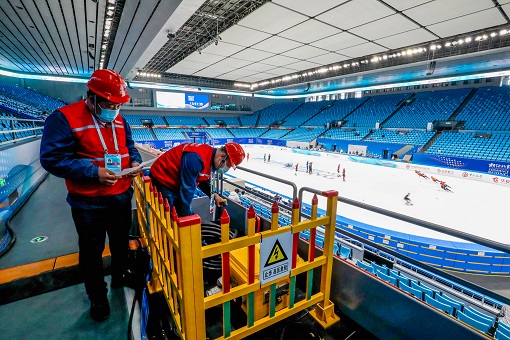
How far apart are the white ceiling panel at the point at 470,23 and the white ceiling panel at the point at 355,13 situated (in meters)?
2.35

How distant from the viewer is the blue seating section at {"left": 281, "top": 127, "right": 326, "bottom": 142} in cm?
2762

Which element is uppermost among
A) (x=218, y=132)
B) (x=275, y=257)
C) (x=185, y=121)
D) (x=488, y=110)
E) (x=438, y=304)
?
(x=488, y=110)

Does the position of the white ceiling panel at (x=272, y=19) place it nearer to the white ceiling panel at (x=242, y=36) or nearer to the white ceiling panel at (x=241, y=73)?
the white ceiling panel at (x=242, y=36)

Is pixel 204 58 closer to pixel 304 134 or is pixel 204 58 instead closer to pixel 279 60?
pixel 279 60

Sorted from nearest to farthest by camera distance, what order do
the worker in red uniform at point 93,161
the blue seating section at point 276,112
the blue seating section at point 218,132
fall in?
the worker in red uniform at point 93,161
the blue seating section at point 218,132
the blue seating section at point 276,112

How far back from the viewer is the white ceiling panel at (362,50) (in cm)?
992

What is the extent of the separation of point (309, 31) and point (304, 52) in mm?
2742

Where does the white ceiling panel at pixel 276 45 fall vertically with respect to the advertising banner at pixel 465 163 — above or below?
above

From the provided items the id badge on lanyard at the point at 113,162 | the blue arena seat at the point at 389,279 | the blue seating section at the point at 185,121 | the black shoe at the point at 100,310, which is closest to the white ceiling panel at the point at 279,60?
the blue arena seat at the point at 389,279

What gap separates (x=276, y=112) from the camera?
3678 cm

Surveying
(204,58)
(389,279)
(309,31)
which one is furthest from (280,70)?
(389,279)

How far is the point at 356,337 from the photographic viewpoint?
1.82 metres

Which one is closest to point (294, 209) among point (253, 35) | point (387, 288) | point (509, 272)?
point (387, 288)

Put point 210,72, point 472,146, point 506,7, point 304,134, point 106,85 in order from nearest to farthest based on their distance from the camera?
point 106,85, point 506,7, point 472,146, point 210,72, point 304,134
